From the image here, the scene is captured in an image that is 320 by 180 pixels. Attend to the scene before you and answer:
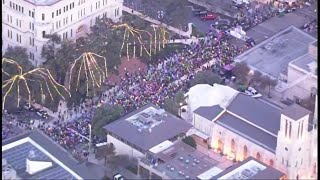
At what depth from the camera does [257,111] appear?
78750mm

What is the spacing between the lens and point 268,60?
298 feet

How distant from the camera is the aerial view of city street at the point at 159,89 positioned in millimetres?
74938

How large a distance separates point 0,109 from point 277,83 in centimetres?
2141

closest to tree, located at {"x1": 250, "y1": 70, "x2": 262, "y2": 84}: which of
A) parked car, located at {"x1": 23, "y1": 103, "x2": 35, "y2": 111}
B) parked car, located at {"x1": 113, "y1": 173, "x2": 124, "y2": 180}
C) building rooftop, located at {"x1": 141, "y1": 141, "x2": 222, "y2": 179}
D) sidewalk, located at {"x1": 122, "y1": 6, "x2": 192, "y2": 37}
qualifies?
sidewalk, located at {"x1": 122, "y1": 6, "x2": 192, "y2": 37}

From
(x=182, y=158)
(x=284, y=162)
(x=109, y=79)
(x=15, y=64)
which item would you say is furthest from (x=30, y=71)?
(x=284, y=162)

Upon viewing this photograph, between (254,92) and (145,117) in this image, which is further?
(254,92)

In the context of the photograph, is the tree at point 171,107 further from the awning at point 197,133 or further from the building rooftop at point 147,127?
the awning at point 197,133

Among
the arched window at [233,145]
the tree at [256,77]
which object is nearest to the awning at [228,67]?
the tree at [256,77]

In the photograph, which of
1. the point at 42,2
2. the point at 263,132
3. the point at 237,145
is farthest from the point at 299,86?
the point at 42,2

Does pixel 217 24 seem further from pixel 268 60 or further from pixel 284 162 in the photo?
pixel 284 162

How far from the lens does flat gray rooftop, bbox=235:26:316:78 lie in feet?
294

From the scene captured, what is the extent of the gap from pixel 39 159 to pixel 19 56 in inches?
559

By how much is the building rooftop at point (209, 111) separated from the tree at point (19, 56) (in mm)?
12016

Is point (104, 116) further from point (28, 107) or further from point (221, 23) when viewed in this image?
point (221, 23)
